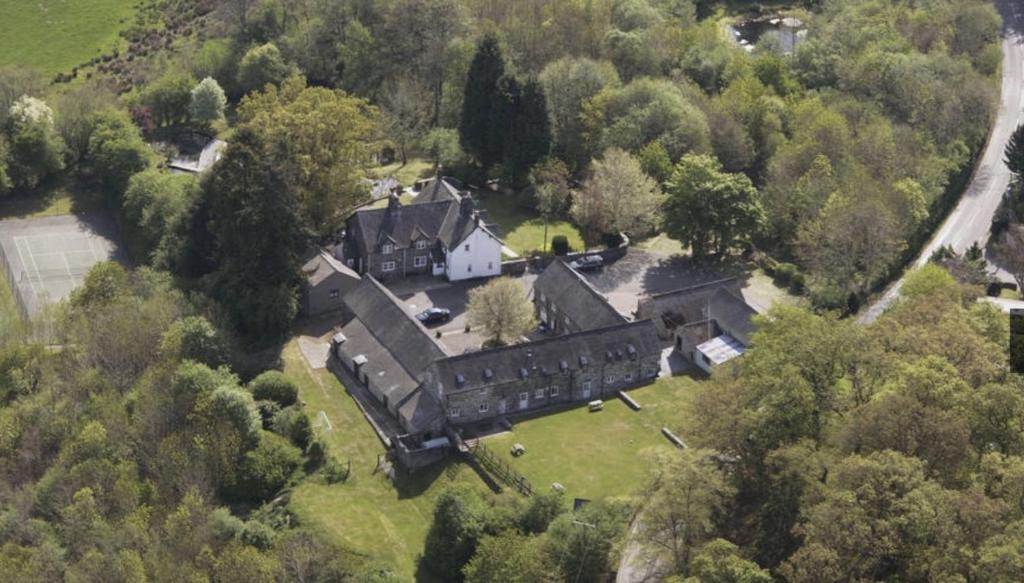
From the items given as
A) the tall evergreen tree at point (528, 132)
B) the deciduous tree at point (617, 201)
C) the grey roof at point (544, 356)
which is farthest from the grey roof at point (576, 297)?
the tall evergreen tree at point (528, 132)

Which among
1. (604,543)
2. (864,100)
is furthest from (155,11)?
(604,543)

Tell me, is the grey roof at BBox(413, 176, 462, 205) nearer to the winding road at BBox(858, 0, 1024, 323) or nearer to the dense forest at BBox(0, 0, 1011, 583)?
the dense forest at BBox(0, 0, 1011, 583)

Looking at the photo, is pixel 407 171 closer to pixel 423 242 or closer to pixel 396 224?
pixel 396 224

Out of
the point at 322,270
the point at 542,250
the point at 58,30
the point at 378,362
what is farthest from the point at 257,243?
the point at 58,30

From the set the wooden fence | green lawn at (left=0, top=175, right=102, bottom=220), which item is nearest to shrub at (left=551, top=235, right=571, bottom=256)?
the wooden fence

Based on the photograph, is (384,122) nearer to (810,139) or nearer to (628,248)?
(628,248)
